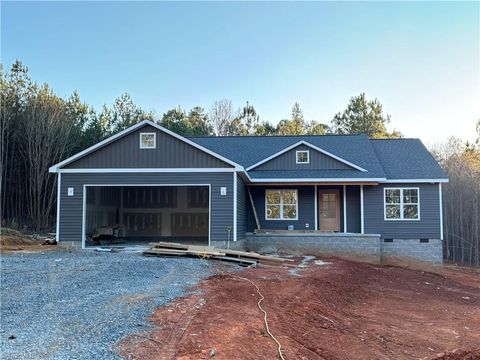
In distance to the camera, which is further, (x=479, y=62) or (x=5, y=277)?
(x=479, y=62)

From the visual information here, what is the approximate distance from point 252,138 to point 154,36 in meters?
7.46

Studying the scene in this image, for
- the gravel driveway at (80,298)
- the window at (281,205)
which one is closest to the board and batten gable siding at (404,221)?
the window at (281,205)

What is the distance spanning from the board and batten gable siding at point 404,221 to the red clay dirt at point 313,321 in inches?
208

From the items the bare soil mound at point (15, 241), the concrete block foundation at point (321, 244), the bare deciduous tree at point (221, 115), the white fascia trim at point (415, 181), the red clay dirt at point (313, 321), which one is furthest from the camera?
the bare deciduous tree at point (221, 115)

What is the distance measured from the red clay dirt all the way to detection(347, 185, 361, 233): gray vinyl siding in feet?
18.6

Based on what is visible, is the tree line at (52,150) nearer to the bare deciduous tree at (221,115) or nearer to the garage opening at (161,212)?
the bare deciduous tree at (221,115)

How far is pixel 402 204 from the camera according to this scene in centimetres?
1762

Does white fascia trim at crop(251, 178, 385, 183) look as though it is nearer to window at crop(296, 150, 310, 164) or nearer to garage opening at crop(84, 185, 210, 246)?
window at crop(296, 150, 310, 164)

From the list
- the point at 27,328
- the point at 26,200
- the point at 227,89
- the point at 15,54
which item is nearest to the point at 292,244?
the point at 27,328

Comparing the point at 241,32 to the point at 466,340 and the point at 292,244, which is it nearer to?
the point at 292,244

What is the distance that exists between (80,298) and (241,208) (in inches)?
385

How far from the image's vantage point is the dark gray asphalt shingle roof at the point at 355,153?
57.9 ft

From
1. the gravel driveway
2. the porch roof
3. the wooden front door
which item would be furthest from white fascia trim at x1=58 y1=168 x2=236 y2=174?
the wooden front door

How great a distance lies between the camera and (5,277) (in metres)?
9.08
